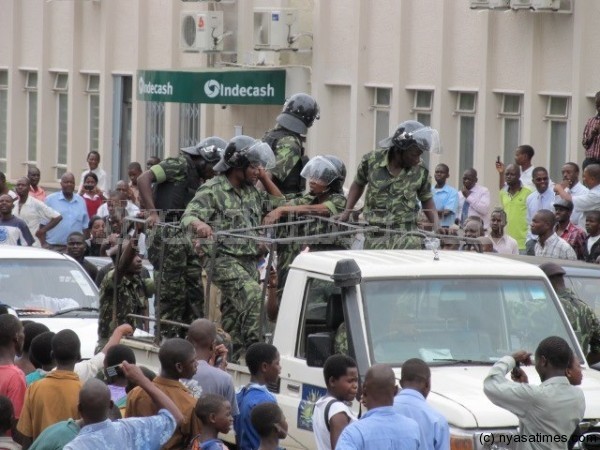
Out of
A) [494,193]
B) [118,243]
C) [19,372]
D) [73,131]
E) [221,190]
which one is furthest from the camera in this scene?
[73,131]

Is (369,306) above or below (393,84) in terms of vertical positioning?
below

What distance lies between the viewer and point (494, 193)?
22.9 m

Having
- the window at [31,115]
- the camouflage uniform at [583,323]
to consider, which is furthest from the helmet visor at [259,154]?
the window at [31,115]

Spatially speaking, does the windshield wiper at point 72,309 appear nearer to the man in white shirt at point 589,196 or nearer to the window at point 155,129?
the man in white shirt at point 589,196

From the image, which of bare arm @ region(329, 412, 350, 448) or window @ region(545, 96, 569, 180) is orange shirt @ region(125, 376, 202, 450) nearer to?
bare arm @ region(329, 412, 350, 448)

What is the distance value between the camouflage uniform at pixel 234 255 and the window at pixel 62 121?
75.5 ft

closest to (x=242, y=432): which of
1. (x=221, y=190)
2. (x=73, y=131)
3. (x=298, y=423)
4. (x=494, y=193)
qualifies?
(x=298, y=423)

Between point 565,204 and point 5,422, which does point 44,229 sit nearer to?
point 565,204

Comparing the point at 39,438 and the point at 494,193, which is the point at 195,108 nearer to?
the point at 494,193

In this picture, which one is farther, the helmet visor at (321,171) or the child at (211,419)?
the helmet visor at (321,171)

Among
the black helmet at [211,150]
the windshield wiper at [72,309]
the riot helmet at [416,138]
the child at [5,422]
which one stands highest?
the riot helmet at [416,138]

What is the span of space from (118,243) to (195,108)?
17.9m

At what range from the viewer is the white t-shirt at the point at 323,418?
8.67 m

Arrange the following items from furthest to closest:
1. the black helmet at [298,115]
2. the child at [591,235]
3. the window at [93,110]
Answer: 1. the window at [93,110]
2. the child at [591,235]
3. the black helmet at [298,115]
